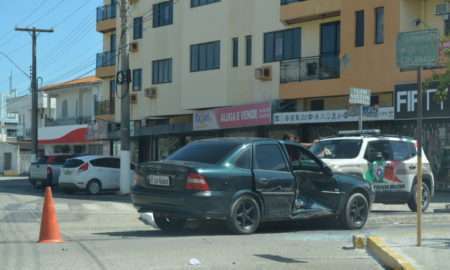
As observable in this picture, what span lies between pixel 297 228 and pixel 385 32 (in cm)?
1587

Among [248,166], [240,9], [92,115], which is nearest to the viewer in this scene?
[248,166]

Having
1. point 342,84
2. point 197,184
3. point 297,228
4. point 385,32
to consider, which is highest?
point 385,32

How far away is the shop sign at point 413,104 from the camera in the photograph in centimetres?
2516

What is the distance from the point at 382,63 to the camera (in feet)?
94.1

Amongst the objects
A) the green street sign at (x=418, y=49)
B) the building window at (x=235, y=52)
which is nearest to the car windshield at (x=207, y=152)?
the green street sign at (x=418, y=49)

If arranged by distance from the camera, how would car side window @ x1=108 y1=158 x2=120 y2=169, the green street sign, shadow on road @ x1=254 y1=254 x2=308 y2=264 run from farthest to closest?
1. car side window @ x1=108 y1=158 x2=120 y2=169
2. the green street sign
3. shadow on road @ x1=254 y1=254 x2=308 y2=264

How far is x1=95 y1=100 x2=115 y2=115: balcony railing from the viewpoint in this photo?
50.4 m

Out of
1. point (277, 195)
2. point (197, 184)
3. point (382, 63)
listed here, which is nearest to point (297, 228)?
point (277, 195)

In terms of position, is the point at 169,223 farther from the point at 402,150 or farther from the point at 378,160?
the point at 402,150

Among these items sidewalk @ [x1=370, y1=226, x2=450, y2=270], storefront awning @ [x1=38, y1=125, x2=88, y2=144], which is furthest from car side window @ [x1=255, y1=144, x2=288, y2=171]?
storefront awning @ [x1=38, y1=125, x2=88, y2=144]

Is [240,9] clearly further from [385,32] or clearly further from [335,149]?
[335,149]

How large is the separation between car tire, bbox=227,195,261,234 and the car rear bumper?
0.57ft

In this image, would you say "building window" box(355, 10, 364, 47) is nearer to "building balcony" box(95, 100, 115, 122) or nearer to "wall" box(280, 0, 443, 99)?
"wall" box(280, 0, 443, 99)

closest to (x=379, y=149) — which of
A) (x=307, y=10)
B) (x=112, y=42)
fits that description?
(x=307, y=10)
